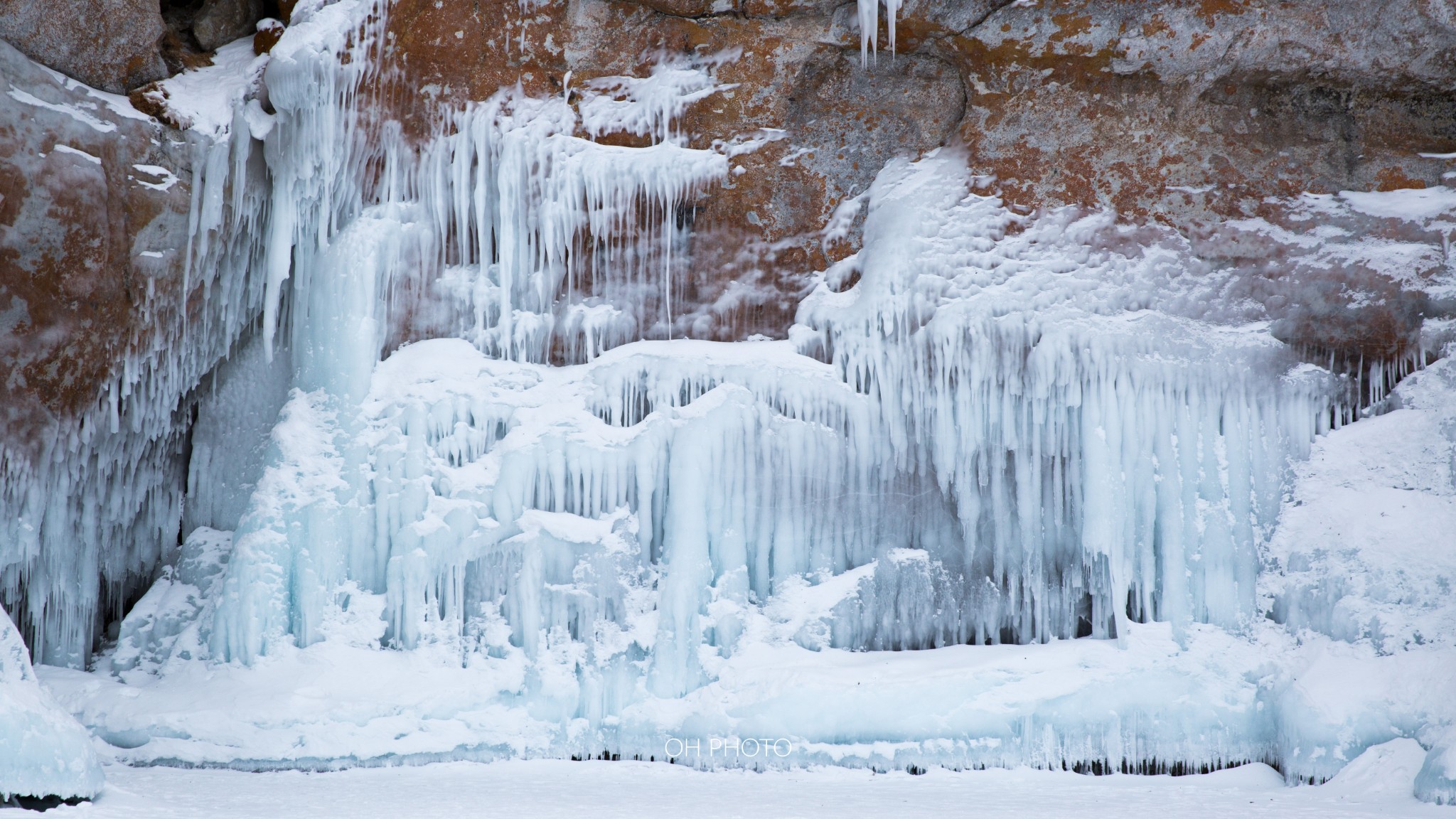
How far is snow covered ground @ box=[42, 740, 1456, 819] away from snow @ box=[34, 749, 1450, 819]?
1cm

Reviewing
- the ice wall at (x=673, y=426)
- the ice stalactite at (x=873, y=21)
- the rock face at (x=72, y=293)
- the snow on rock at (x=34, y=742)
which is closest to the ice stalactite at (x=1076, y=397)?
the ice wall at (x=673, y=426)

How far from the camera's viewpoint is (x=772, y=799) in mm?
6539

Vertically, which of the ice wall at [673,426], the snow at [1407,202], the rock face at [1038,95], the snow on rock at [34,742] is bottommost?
the snow on rock at [34,742]

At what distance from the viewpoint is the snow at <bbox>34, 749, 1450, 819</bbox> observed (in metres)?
5.98

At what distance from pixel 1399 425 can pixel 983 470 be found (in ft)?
8.91

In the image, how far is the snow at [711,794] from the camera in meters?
5.98

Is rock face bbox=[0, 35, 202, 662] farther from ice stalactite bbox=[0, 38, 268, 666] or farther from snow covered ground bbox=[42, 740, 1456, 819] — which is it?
snow covered ground bbox=[42, 740, 1456, 819]

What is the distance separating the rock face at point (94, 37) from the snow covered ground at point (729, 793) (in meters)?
4.55

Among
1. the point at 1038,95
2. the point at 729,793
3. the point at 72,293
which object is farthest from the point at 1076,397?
the point at 72,293

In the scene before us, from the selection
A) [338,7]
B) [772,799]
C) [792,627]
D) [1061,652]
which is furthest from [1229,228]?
[338,7]

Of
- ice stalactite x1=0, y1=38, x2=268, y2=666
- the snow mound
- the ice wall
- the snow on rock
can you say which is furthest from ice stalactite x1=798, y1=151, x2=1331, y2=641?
the snow on rock

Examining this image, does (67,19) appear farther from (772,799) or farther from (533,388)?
(772,799)

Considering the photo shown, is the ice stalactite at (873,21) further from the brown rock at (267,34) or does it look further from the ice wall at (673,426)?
the brown rock at (267,34)

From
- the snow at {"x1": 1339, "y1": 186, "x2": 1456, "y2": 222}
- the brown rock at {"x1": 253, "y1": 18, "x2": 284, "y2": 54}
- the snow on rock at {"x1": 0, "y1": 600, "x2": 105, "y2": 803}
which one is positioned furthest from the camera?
the brown rock at {"x1": 253, "y1": 18, "x2": 284, "y2": 54}
